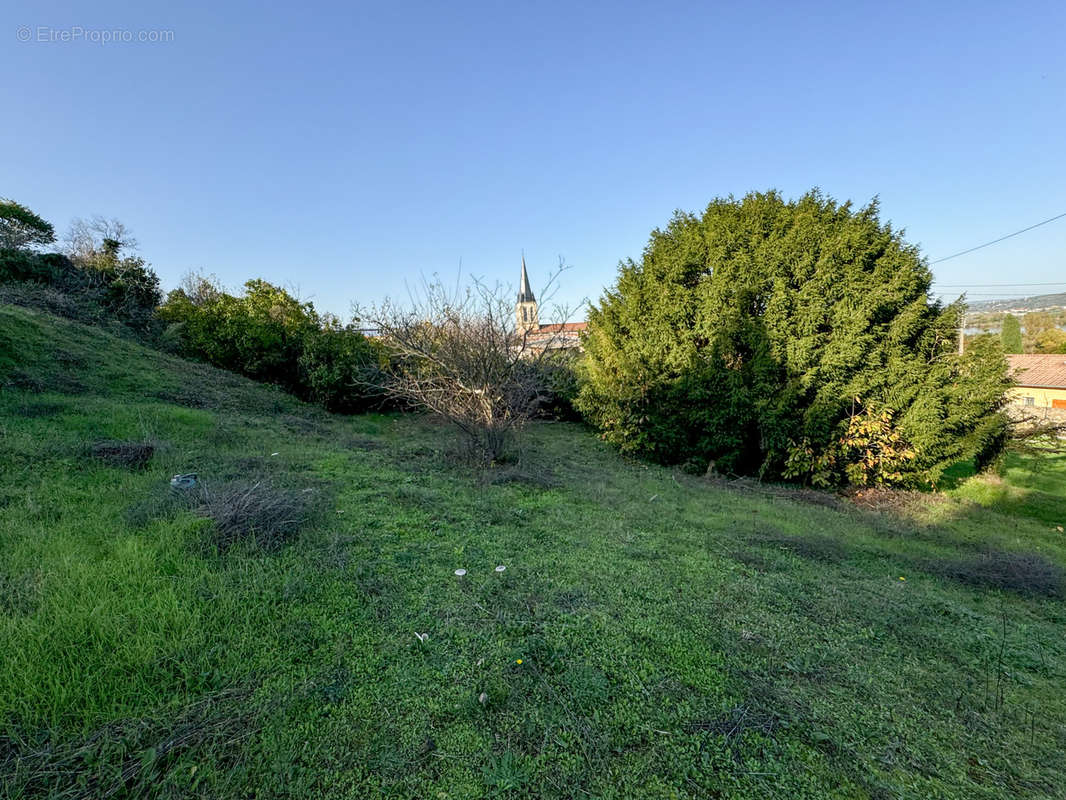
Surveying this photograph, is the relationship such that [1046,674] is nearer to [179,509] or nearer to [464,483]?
[464,483]

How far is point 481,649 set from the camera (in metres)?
2.18

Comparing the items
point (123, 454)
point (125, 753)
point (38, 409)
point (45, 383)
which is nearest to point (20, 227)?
point (45, 383)

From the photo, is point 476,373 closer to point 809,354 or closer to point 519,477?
point 519,477

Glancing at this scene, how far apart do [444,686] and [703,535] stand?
127 inches

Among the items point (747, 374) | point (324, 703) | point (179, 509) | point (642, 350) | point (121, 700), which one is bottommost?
point (324, 703)

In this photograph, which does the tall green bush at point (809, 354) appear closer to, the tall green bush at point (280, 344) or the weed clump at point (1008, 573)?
the weed clump at point (1008, 573)

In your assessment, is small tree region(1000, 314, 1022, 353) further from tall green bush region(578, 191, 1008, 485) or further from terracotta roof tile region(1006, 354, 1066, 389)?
tall green bush region(578, 191, 1008, 485)

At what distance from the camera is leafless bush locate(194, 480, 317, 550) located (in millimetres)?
2954

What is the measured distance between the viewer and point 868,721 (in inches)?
72.6

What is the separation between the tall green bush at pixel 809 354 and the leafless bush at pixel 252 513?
274 inches

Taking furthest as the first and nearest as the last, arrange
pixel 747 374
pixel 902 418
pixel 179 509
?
1. pixel 747 374
2. pixel 902 418
3. pixel 179 509

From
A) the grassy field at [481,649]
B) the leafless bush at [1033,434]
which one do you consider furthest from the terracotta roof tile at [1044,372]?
the grassy field at [481,649]

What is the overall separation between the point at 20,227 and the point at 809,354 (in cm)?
2306

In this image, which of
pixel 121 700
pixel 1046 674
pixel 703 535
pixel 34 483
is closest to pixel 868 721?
pixel 1046 674
